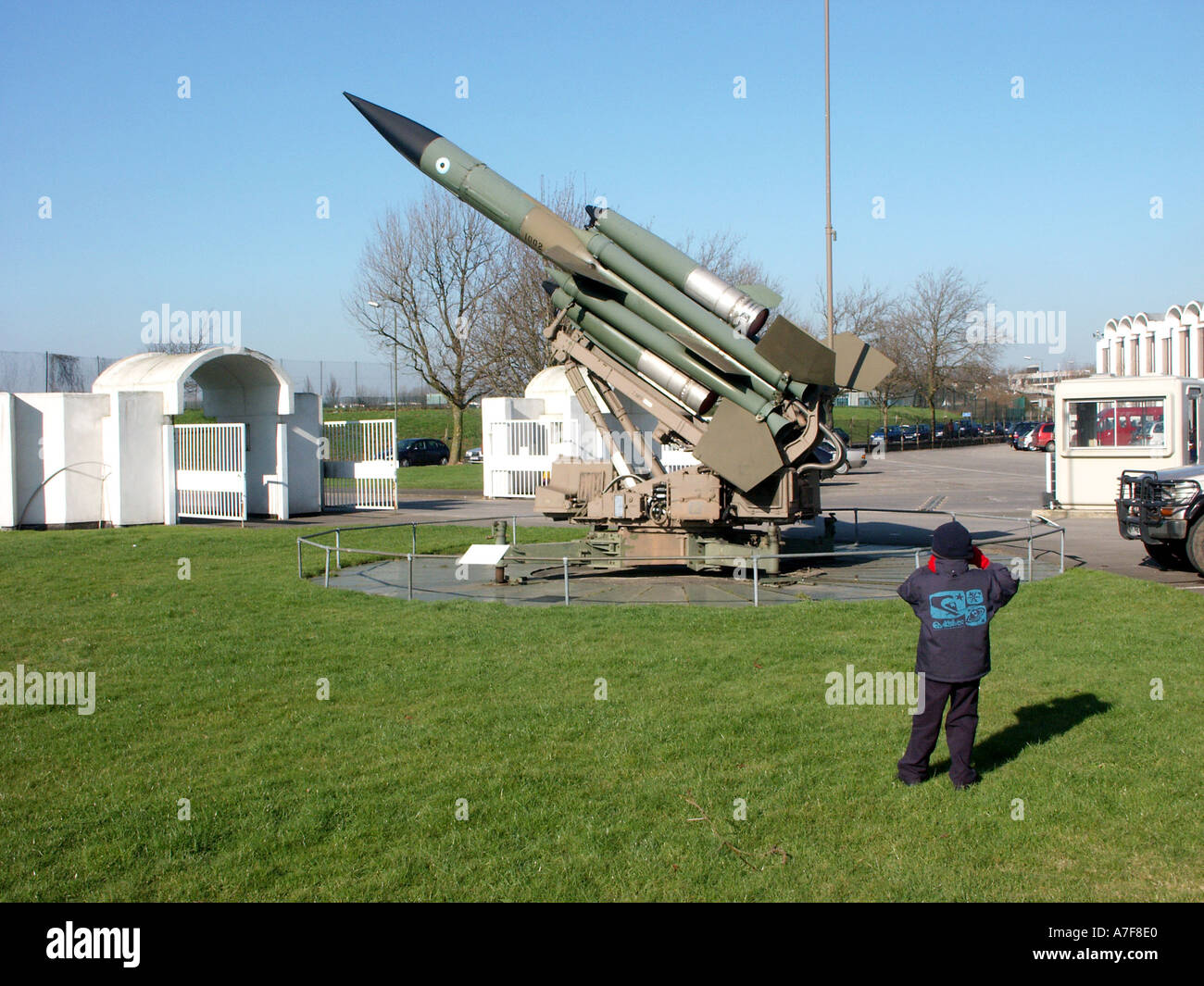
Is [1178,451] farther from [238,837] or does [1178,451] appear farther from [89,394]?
[89,394]

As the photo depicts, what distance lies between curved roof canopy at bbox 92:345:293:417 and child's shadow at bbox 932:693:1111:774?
63.4 feet

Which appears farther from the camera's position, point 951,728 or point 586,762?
point 586,762

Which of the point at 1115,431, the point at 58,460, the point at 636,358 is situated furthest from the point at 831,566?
the point at 58,460

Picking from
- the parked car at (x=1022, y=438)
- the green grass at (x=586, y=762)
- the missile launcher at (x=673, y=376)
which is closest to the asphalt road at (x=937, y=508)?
the missile launcher at (x=673, y=376)

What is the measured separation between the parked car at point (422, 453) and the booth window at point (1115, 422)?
31870 mm

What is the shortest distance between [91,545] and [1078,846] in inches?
684

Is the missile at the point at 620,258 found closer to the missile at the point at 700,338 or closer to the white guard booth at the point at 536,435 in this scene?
the missile at the point at 700,338

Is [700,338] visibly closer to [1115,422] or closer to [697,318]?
[697,318]

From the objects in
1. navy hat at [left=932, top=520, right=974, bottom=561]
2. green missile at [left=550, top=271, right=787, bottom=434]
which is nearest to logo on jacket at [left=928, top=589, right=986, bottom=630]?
navy hat at [left=932, top=520, right=974, bottom=561]

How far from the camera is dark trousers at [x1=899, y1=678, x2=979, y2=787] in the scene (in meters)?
6.07

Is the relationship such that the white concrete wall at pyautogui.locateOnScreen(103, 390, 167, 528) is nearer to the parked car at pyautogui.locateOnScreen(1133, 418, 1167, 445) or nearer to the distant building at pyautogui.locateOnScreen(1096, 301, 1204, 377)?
the parked car at pyautogui.locateOnScreen(1133, 418, 1167, 445)

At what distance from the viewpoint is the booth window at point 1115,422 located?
21.5m

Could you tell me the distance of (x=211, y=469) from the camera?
77.0 ft

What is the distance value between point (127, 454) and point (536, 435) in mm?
10671
